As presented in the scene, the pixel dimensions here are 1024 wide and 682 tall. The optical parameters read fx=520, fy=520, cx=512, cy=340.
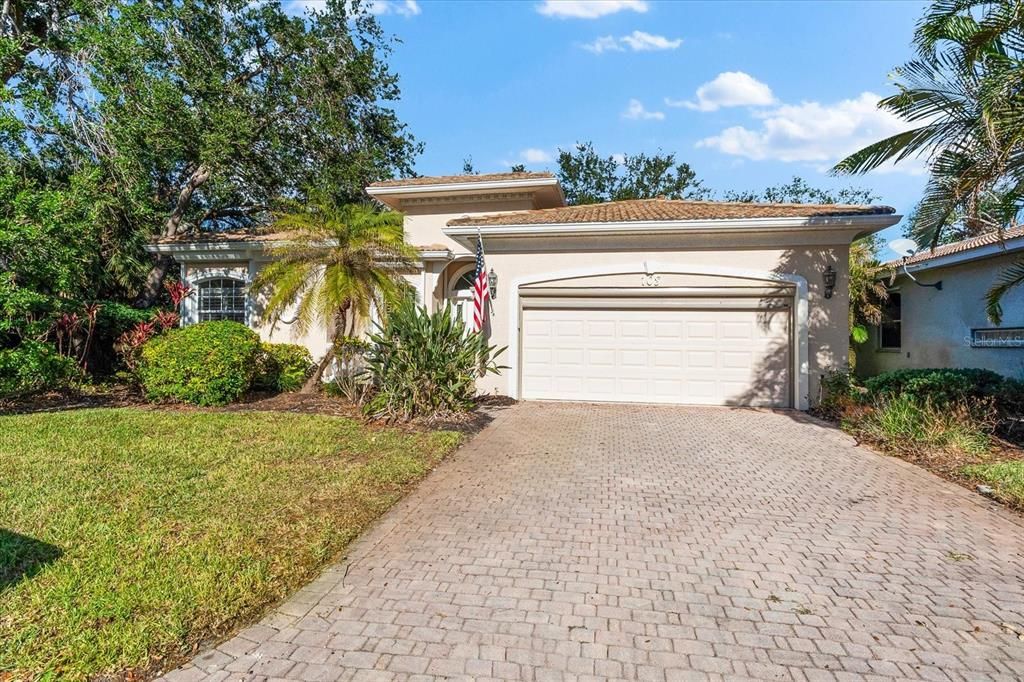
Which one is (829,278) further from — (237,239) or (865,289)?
(237,239)

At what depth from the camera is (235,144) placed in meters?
Answer: 12.9

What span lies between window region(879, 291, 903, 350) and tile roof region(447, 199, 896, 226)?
19.6 ft

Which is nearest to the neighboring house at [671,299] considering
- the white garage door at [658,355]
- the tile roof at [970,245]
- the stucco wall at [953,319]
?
the white garage door at [658,355]

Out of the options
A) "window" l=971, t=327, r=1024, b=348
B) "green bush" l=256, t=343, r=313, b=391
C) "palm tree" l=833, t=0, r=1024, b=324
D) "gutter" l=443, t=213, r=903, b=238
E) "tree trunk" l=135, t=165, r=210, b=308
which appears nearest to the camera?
"palm tree" l=833, t=0, r=1024, b=324

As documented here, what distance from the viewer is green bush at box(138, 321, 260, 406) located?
32.0 ft

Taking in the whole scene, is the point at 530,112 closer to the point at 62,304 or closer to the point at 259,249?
the point at 259,249

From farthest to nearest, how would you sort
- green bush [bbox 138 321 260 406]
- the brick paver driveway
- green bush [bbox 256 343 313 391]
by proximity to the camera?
green bush [bbox 256 343 313 391], green bush [bbox 138 321 260 406], the brick paver driveway

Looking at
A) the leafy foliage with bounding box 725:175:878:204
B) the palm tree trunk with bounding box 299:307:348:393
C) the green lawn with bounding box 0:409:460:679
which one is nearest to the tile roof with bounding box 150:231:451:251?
the palm tree trunk with bounding box 299:307:348:393

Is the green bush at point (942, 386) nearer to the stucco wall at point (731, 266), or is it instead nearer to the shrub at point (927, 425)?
the shrub at point (927, 425)

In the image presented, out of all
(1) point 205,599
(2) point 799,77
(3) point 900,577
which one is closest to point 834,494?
(3) point 900,577

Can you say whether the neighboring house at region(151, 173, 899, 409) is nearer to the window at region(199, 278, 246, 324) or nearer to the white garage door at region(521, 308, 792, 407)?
the white garage door at region(521, 308, 792, 407)

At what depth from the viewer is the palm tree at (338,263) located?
10.2 metres

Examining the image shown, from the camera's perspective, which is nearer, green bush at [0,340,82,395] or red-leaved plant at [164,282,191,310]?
green bush at [0,340,82,395]

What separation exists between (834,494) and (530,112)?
59.0 ft
